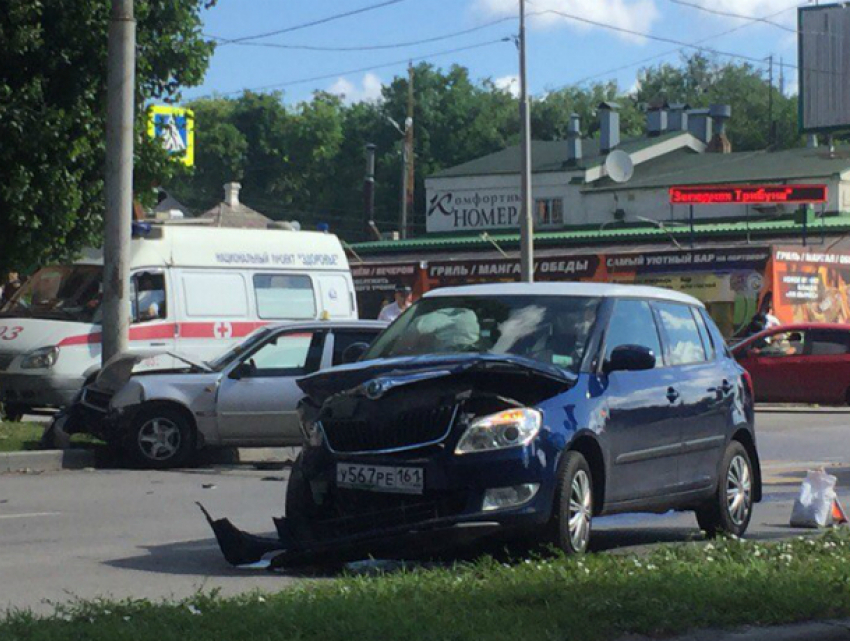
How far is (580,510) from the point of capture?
911cm

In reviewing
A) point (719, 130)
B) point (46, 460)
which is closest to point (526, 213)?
point (46, 460)

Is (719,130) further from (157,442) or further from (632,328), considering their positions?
(632,328)

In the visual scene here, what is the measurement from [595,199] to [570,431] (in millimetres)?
55779

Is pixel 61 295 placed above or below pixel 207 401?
above

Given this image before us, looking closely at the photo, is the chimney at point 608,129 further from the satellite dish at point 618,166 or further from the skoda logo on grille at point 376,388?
the skoda logo on grille at point 376,388

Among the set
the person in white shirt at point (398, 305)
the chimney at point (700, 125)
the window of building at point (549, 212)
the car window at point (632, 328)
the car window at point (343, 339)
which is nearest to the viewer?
the car window at point (632, 328)

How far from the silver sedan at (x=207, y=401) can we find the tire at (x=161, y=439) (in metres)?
0.01

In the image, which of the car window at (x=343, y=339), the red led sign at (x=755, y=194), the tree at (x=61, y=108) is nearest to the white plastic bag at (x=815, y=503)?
the car window at (x=343, y=339)

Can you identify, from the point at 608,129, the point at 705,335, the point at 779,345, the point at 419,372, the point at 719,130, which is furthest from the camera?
the point at 719,130

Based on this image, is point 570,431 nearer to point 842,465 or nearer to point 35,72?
point 842,465

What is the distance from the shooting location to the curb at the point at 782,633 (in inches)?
257

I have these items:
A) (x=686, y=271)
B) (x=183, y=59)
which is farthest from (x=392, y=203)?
(x=183, y=59)

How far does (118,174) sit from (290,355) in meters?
2.92

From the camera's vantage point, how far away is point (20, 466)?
15867 millimetres
